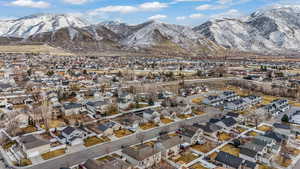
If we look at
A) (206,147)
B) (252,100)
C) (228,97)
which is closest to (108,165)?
(206,147)

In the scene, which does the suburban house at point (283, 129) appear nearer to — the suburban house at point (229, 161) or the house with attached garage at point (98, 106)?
the suburban house at point (229, 161)

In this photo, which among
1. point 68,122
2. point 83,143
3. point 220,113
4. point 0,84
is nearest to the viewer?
point 83,143

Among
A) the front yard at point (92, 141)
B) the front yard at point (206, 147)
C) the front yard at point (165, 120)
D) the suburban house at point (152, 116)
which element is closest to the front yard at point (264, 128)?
the front yard at point (206, 147)

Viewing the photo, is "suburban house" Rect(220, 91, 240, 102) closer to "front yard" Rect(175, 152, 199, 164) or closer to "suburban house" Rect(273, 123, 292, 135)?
"suburban house" Rect(273, 123, 292, 135)

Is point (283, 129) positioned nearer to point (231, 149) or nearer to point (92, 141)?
point (231, 149)

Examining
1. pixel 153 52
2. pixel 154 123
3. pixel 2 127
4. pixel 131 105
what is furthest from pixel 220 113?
pixel 153 52

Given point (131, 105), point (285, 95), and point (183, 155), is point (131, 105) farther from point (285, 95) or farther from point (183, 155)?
point (285, 95)
